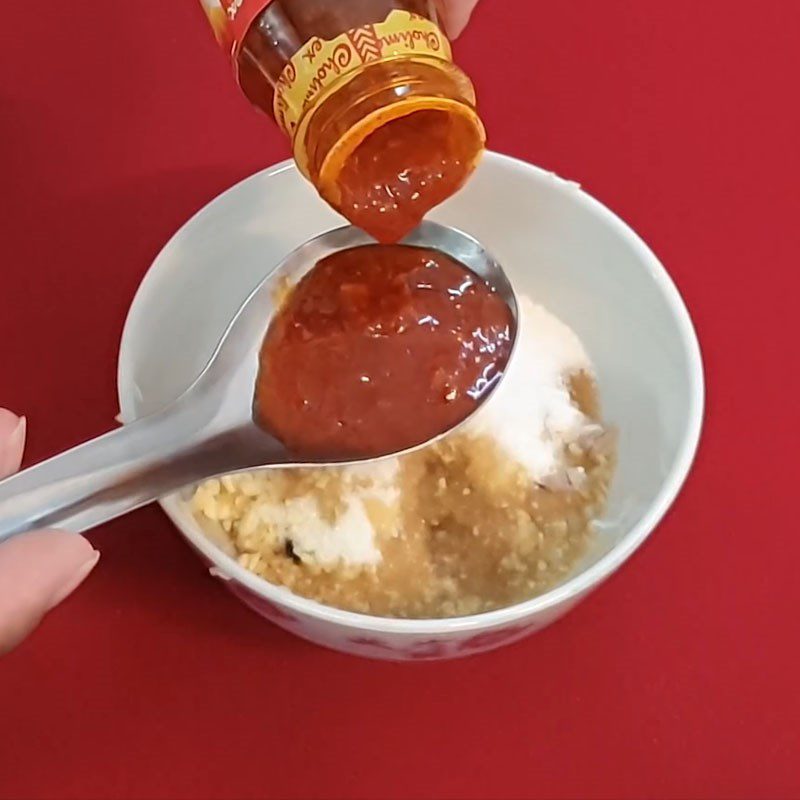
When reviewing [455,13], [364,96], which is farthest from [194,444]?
[455,13]

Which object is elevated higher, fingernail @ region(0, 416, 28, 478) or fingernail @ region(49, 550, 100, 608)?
fingernail @ region(0, 416, 28, 478)

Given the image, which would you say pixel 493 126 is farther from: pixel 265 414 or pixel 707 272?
pixel 265 414

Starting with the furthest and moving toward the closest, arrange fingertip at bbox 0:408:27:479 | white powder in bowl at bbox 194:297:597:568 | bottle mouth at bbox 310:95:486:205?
1. white powder in bowl at bbox 194:297:597:568
2. fingertip at bbox 0:408:27:479
3. bottle mouth at bbox 310:95:486:205

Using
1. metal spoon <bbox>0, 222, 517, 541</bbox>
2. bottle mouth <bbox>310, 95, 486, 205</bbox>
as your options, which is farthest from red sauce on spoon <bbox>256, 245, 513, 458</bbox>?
bottle mouth <bbox>310, 95, 486, 205</bbox>

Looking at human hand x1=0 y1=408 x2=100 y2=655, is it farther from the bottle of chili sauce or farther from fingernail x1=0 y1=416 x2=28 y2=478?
the bottle of chili sauce

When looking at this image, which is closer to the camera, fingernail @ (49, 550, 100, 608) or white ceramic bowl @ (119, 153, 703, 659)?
fingernail @ (49, 550, 100, 608)

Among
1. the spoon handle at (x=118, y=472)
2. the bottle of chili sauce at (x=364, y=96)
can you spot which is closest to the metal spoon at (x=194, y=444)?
the spoon handle at (x=118, y=472)
